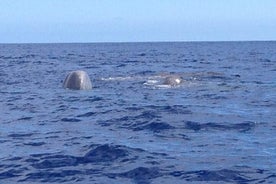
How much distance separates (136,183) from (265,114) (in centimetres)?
1135

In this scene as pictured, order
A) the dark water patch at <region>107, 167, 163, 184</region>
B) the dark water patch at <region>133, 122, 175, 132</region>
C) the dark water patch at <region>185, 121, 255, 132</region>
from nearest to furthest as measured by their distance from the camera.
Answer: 1. the dark water patch at <region>107, 167, 163, 184</region>
2. the dark water patch at <region>185, 121, 255, 132</region>
3. the dark water patch at <region>133, 122, 175, 132</region>

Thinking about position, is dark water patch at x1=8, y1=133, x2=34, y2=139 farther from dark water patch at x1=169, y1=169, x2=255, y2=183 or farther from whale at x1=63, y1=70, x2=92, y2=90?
whale at x1=63, y1=70, x2=92, y2=90

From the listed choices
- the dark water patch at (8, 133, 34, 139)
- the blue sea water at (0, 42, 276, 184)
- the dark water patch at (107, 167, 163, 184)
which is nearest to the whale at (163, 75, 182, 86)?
the blue sea water at (0, 42, 276, 184)

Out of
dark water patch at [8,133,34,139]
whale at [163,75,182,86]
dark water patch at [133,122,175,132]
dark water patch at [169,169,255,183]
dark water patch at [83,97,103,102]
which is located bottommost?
dark water patch at [83,97,103,102]

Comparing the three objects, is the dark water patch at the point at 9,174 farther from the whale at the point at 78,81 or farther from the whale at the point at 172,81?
the whale at the point at 172,81

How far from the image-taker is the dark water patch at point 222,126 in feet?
66.6

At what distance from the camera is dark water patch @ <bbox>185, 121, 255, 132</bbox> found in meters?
20.3

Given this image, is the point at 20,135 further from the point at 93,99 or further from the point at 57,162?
the point at 93,99

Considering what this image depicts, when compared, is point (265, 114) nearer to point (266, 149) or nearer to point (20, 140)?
point (266, 149)

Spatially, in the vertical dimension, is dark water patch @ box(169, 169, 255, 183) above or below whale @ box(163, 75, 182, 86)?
above

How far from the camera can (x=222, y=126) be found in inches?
819

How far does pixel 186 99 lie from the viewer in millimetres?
29500

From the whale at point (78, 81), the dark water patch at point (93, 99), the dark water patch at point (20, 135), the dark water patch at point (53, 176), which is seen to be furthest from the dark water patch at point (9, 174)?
the whale at point (78, 81)

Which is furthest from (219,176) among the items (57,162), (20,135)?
(20,135)
